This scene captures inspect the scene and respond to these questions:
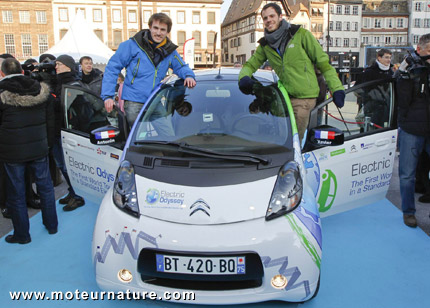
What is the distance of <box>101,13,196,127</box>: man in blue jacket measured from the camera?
13.2ft

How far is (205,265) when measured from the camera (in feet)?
7.46

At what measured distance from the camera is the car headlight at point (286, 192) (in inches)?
94.8

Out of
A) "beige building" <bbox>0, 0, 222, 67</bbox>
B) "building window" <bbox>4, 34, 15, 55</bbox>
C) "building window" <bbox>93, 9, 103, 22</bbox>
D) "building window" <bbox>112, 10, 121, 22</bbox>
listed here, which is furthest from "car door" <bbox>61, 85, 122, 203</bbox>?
"building window" <bbox>93, 9, 103, 22</bbox>

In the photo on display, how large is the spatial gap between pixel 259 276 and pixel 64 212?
317 cm

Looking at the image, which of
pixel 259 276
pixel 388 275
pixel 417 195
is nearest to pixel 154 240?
pixel 259 276

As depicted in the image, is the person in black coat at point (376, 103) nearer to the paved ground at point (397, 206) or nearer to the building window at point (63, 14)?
the paved ground at point (397, 206)

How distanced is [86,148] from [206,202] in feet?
6.29

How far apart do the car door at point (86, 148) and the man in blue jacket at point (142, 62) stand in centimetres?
30

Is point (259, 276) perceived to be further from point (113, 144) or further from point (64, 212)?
point (64, 212)

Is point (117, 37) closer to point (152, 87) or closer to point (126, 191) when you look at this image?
point (152, 87)

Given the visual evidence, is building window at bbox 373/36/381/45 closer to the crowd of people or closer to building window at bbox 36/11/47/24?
building window at bbox 36/11/47/24

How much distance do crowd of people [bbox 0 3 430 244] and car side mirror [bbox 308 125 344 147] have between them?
1.45ft

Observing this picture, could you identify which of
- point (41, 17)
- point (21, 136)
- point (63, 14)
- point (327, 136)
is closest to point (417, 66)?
point (327, 136)

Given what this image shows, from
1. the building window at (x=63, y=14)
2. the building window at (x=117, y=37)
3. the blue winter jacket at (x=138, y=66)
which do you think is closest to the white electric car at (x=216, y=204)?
the blue winter jacket at (x=138, y=66)
